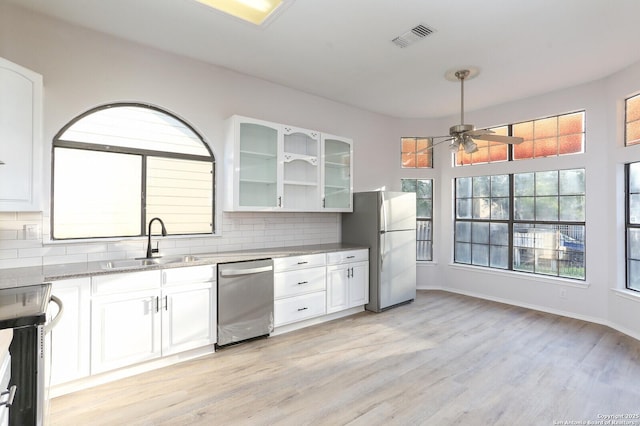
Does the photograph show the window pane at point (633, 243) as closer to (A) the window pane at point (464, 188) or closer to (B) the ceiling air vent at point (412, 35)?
(A) the window pane at point (464, 188)

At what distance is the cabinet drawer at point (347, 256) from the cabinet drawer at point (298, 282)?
19 centimetres

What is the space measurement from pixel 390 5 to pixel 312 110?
209 centimetres

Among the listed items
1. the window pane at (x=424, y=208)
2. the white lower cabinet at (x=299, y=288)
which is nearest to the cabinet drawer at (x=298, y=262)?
the white lower cabinet at (x=299, y=288)

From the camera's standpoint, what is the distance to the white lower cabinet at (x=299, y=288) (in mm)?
3576

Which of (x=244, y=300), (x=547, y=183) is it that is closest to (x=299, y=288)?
(x=244, y=300)

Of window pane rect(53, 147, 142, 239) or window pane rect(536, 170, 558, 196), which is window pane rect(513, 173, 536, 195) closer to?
window pane rect(536, 170, 558, 196)

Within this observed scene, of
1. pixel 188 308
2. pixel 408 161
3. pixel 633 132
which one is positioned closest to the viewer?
pixel 188 308

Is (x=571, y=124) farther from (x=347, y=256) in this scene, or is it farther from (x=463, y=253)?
(x=347, y=256)

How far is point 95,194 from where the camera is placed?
2990mm

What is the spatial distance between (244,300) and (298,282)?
0.69 meters

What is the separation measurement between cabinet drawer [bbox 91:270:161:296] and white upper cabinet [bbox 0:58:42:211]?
717 mm

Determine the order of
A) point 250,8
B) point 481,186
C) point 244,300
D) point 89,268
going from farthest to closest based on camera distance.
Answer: point 481,186, point 244,300, point 250,8, point 89,268

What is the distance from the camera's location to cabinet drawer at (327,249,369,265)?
13.4ft

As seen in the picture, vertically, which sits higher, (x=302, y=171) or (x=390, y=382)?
(x=302, y=171)
